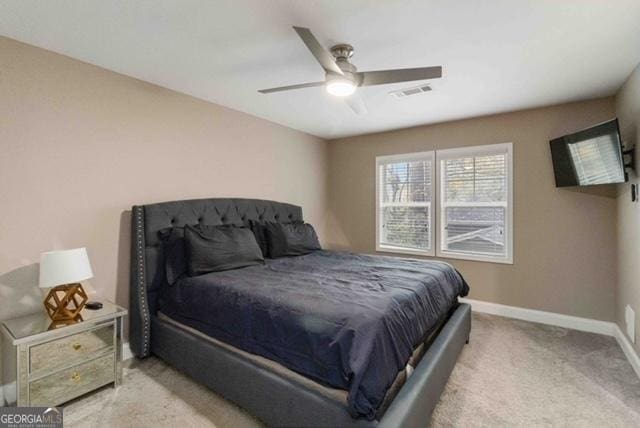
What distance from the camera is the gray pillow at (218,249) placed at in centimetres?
257

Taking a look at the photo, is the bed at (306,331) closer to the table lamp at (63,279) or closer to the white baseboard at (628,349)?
the table lamp at (63,279)

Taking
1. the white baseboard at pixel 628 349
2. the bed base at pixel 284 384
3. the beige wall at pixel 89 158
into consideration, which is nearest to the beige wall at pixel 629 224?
the white baseboard at pixel 628 349

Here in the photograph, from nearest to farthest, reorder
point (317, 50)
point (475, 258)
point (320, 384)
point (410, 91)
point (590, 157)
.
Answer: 1. point (320, 384)
2. point (317, 50)
3. point (590, 157)
4. point (410, 91)
5. point (475, 258)

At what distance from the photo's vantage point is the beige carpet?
185 cm

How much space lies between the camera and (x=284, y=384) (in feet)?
5.30

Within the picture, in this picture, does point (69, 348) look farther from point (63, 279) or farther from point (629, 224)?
point (629, 224)

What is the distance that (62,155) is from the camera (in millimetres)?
2270

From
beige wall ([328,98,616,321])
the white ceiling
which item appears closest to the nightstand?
the white ceiling

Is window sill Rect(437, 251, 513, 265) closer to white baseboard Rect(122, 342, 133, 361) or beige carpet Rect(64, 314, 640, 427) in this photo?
beige carpet Rect(64, 314, 640, 427)

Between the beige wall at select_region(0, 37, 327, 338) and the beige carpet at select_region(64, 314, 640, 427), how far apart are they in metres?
0.83

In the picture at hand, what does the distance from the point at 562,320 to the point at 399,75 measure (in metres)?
3.18

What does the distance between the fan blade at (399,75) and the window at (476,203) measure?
218cm

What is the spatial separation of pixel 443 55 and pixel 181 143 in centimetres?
244

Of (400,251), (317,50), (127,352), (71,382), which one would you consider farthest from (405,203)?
(71,382)
